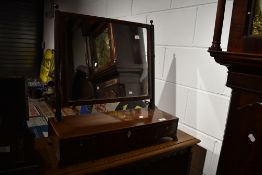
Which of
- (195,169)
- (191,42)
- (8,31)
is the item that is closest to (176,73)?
(191,42)

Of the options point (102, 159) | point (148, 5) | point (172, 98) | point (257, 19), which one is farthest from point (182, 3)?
Result: point (102, 159)

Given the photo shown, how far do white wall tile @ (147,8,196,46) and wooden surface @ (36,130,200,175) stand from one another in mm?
686

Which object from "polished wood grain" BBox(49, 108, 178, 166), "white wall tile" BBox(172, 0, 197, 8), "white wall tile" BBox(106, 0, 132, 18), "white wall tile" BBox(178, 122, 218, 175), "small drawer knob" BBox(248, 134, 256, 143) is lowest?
"white wall tile" BBox(178, 122, 218, 175)

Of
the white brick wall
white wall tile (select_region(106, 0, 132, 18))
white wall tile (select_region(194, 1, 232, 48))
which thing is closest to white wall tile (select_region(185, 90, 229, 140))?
the white brick wall

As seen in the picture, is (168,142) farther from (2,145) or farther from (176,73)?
(2,145)

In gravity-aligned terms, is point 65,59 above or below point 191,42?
below

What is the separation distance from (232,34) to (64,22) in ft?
2.29

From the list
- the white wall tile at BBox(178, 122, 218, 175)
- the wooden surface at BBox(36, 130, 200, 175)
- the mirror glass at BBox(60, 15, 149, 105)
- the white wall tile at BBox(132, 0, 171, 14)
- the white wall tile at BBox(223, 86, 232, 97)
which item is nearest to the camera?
the wooden surface at BBox(36, 130, 200, 175)

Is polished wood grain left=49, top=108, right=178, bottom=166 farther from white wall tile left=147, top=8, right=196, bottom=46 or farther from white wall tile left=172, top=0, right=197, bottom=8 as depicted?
white wall tile left=172, top=0, right=197, bottom=8

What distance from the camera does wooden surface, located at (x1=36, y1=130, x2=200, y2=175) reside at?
92 centimetres

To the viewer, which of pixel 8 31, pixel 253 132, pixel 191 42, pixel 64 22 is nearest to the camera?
pixel 253 132

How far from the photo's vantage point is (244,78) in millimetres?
843

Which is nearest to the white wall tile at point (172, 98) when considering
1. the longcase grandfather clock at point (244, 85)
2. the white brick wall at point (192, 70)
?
the white brick wall at point (192, 70)

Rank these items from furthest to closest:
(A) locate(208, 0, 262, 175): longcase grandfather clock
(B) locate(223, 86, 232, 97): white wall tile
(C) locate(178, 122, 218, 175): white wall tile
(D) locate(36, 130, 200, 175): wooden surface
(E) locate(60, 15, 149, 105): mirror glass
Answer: (C) locate(178, 122, 218, 175): white wall tile → (B) locate(223, 86, 232, 97): white wall tile → (E) locate(60, 15, 149, 105): mirror glass → (D) locate(36, 130, 200, 175): wooden surface → (A) locate(208, 0, 262, 175): longcase grandfather clock
